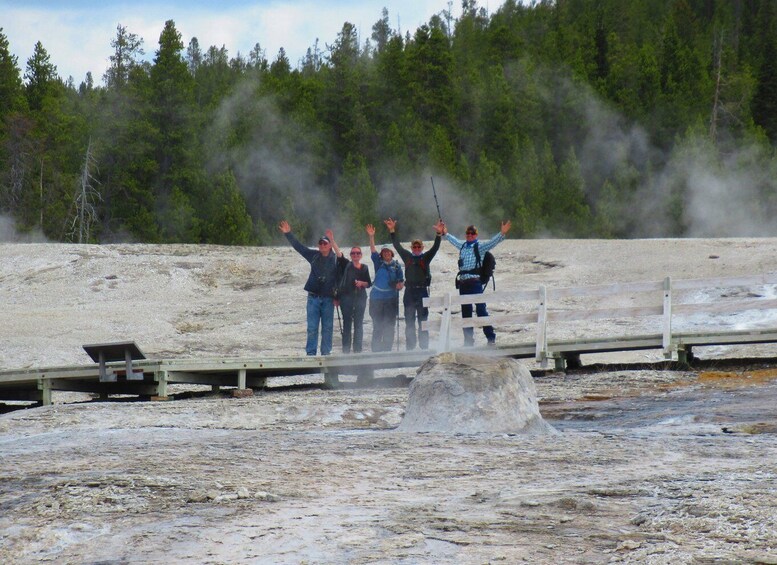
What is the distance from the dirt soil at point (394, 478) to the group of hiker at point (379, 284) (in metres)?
0.73

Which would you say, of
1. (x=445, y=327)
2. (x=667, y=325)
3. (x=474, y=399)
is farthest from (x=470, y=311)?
(x=474, y=399)

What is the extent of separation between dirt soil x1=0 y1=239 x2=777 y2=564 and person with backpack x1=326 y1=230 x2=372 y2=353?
789 mm

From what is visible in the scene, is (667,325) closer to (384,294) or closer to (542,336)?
(542,336)

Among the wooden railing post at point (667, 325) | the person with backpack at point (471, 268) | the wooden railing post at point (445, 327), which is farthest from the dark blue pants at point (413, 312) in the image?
the wooden railing post at point (667, 325)

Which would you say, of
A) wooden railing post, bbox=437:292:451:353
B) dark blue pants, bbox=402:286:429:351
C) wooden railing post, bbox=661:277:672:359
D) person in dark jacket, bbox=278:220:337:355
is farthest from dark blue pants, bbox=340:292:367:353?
wooden railing post, bbox=661:277:672:359

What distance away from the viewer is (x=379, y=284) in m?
15.3

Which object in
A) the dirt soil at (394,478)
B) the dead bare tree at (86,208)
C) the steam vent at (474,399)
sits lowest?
the dirt soil at (394,478)

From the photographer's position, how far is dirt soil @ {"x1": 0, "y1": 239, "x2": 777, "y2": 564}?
5871 millimetres

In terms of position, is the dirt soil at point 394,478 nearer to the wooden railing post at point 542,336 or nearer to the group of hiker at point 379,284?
the wooden railing post at point 542,336

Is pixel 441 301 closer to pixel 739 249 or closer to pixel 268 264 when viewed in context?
pixel 739 249

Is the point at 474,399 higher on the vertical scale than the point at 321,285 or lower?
lower

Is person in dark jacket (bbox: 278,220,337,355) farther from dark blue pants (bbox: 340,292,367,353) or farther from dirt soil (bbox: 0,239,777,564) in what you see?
dirt soil (bbox: 0,239,777,564)

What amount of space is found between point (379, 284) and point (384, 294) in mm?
146

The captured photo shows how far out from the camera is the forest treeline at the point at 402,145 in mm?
45531
